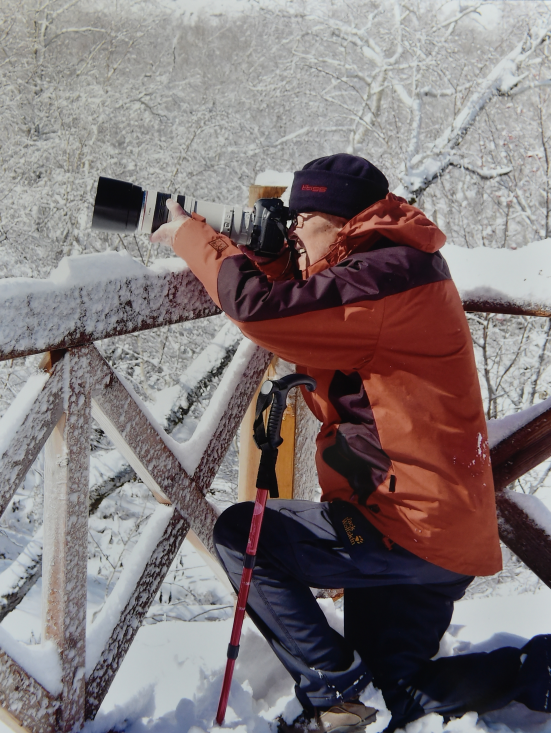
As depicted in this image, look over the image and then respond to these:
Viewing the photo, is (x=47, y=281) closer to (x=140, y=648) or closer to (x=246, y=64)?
(x=140, y=648)

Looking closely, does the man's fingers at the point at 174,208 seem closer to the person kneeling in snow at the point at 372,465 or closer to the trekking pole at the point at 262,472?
the person kneeling in snow at the point at 372,465

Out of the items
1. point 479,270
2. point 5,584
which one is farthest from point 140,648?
point 5,584

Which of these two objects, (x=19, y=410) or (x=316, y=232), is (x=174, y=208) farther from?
(x=19, y=410)

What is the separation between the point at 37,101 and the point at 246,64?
556 cm

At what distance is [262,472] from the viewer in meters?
1.32

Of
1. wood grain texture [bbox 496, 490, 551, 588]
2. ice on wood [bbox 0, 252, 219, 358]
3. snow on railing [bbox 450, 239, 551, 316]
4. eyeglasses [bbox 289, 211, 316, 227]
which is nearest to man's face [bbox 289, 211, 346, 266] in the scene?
eyeglasses [bbox 289, 211, 316, 227]

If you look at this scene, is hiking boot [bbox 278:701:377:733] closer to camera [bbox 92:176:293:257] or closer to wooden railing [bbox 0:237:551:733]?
wooden railing [bbox 0:237:551:733]

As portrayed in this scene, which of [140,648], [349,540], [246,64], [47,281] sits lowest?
[140,648]

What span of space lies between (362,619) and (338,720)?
24 cm

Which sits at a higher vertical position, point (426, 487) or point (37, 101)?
point (37, 101)

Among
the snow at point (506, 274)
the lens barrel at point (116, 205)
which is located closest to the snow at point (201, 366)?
the lens barrel at point (116, 205)

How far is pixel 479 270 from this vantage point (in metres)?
1.75

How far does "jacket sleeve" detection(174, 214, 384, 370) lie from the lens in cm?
120

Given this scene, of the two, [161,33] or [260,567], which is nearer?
[260,567]
